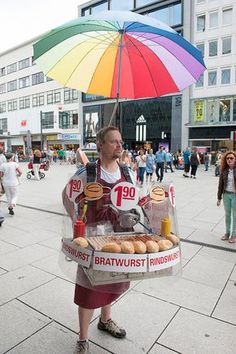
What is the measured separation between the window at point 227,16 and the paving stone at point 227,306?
31.5 meters

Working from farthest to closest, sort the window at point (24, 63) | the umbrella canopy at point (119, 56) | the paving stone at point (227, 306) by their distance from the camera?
the window at point (24, 63) < the paving stone at point (227, 306) < the umbrella canopy at point (119, 56)

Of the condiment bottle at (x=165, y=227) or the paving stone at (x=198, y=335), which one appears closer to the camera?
the condiment bottle at (x=165, y=227)

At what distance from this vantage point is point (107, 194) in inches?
82.6

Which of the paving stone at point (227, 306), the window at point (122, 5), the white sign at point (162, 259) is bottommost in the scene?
the paving stone at point (227, 306)

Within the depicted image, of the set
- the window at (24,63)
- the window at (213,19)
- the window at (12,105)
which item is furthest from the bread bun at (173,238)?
the window at (12,105)

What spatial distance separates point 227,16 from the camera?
28.4 metres

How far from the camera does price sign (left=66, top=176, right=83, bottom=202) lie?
2104mm

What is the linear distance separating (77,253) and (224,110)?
3023cm

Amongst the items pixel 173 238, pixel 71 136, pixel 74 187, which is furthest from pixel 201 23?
pixel 173 238

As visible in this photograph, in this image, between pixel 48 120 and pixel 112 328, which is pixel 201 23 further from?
pixel 112 328

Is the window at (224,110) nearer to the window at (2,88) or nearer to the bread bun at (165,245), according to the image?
the bread bun at (165,245)

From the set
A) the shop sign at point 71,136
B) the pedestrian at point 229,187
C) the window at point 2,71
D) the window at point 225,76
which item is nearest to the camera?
the pedestrian at point 229,187

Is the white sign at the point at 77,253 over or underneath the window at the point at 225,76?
underneath

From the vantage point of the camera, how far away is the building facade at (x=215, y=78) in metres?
28.2
